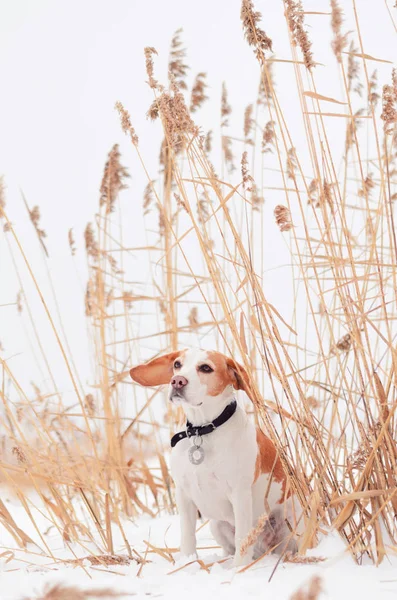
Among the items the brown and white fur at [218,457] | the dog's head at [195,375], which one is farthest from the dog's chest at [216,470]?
the dog's head at [195,375]

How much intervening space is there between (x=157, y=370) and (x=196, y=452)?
22cm

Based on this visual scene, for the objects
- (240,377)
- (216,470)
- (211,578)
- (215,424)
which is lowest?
(211,578)

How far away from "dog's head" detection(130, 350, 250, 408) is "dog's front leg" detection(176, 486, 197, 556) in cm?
25

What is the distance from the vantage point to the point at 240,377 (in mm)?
1586

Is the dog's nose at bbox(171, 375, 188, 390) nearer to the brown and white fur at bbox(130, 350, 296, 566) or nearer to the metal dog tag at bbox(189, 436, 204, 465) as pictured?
the brown and white fur at bbox(130, 350, 296, 566)

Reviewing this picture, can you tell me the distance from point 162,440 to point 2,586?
4.26 ft

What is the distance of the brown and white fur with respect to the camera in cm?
156

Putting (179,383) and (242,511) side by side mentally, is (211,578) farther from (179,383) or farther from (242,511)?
(179,383)

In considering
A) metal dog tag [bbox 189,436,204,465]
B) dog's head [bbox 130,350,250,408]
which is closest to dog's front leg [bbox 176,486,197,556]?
metal dog tag [bbox 189,436,204,465]

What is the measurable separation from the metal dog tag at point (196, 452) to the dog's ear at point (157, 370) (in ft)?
0.54

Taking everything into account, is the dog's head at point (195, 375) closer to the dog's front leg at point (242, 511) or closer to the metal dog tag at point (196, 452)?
the metal dog tag at point (196, 452)

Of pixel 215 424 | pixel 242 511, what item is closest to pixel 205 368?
pixel 215 424

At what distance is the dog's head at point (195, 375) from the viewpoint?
1528mm

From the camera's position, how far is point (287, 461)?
144cm
